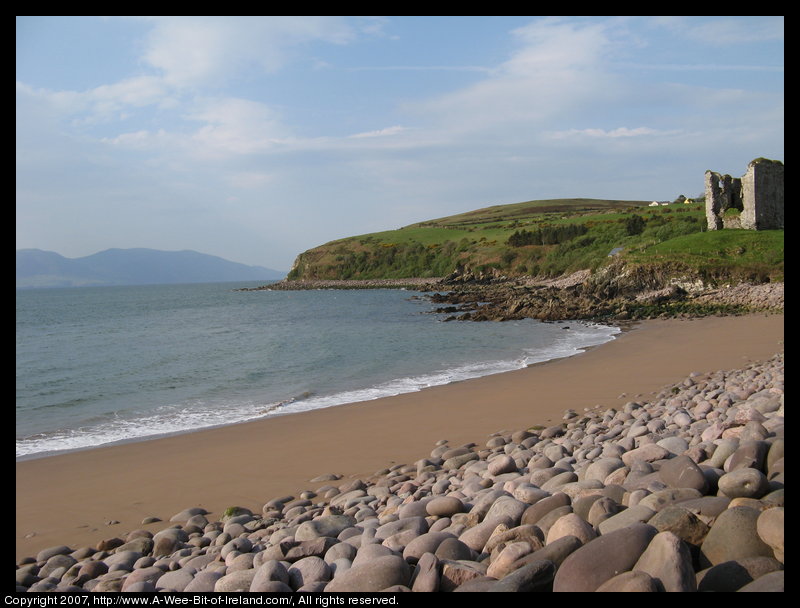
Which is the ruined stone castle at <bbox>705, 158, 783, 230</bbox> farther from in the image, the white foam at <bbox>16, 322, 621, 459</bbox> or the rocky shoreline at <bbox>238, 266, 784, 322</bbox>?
Answer: the white foam at <bbox>16, 322, 621, 459</bbox>

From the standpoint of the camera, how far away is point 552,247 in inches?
2842

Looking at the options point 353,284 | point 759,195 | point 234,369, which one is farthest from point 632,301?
point 353,284

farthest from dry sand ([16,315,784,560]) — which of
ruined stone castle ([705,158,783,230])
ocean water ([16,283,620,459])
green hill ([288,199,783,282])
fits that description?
ruined stone castle ([705,158,783,230])

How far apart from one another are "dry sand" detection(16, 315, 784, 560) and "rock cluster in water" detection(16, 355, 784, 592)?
0.84m

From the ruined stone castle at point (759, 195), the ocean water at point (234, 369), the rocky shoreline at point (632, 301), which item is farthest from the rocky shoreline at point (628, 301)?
the ruined stone castle at point (759, 195)

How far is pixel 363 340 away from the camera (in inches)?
1063

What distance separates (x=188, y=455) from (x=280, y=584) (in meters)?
6.84

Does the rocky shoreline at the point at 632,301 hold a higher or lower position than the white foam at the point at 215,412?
higher

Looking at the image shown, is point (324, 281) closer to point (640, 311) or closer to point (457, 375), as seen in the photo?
point (640, 311)

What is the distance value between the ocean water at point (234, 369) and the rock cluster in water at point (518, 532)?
20.8 ft

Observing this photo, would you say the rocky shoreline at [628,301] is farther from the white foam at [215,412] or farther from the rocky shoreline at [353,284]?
the rocky shoreline at [353,284]

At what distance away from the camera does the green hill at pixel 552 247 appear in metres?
37.3

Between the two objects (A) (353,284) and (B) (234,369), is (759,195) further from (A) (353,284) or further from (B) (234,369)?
(A) (353,284)
